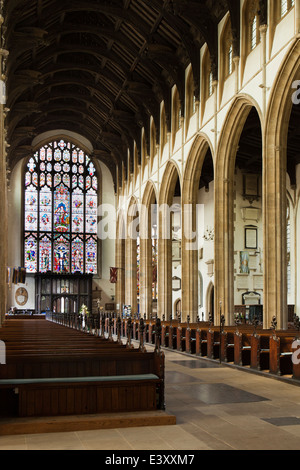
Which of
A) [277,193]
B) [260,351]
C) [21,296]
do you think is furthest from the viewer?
[21,296]

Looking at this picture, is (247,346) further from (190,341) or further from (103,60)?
(103,60)

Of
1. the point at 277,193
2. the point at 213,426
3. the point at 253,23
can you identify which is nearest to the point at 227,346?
the point at 277,193

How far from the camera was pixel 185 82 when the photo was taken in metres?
23.5

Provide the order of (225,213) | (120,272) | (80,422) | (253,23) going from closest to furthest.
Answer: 1. (80,422)
2. (253,23)
3. (225,213)
4. (120,272)

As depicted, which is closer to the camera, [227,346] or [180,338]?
[227,346]

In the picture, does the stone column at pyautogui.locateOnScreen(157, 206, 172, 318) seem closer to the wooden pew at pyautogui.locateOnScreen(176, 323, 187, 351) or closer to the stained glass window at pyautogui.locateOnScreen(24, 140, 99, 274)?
the wooden pew at pyautogui.locateOnScreen(176, 323, 187, 351)

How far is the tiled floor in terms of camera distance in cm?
507

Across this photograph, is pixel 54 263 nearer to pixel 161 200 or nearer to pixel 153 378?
pixel 161 200

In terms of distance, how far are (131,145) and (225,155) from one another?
1536 centimetres

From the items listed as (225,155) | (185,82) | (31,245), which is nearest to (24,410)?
(225,155)

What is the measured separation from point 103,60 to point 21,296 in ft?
52.4

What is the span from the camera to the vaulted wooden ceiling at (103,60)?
20.7 m

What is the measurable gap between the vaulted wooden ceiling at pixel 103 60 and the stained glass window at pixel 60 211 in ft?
5.25

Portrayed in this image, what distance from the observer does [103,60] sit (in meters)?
28.1
